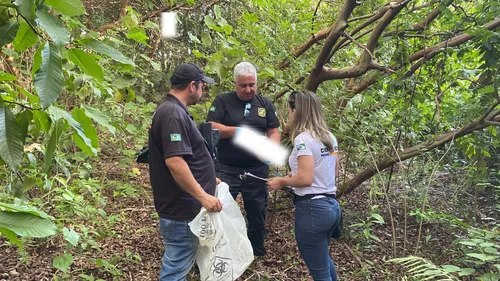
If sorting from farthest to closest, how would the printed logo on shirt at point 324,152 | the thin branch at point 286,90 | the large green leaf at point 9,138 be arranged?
the thin branch at point 286,90, the printed logo on shirt at point 324,152, the large green leaf at point 9,138

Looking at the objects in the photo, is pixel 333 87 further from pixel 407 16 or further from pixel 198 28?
pixel 198 28

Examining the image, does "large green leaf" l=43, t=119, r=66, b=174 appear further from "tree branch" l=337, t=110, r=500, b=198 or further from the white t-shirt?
"tree branch" l=337, t=110, r=500, b=198

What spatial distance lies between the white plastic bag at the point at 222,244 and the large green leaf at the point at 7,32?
1.66 meters

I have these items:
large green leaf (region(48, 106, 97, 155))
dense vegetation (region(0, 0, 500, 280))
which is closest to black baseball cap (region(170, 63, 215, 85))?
A: dense vegetation (region(0, 0, 500, 280))

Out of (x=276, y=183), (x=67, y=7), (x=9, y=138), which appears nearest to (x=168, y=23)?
(x=276, y=183)

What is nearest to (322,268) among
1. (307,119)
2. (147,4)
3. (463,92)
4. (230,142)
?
(307,119)

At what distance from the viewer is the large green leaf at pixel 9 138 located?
3.35 feet

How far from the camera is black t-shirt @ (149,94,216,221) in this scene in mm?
2332

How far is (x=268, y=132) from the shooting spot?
11.9 ft

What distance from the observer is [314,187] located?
2699 mm

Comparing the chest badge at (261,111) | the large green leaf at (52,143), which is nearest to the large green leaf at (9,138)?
the large green leaf at (52,143)

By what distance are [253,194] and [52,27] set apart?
2.90m

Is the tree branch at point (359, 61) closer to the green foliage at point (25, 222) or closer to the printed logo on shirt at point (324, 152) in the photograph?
the printed logo on shirt at point (324, 152)

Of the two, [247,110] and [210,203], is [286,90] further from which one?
[210,203]
